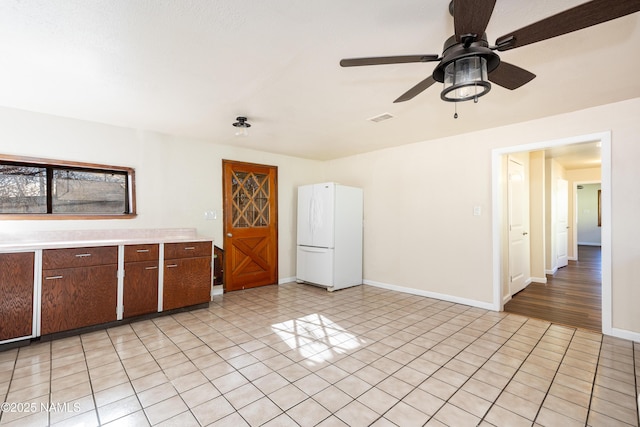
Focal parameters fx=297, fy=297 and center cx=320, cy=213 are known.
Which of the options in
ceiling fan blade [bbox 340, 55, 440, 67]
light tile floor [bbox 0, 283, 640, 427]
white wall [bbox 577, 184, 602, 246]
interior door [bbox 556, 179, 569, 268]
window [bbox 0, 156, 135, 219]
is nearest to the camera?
ceiling fan blade [bbox 340, 55, 440, 67]

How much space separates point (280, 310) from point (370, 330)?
4.01 feet

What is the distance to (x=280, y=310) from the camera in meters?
3.76

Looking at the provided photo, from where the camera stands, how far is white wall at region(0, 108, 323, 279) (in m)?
3.16

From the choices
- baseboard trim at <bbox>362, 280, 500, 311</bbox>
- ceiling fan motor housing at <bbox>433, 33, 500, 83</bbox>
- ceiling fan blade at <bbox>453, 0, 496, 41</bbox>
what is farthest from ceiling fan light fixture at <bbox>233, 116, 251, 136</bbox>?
baseboard trim at <bbox>362, 280, 500, 311</bbox>

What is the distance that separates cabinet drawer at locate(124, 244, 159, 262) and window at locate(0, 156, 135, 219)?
2.14 feet

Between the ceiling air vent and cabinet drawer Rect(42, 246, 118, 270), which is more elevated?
the ceiling air vent

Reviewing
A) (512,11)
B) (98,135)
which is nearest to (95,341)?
(98,135)

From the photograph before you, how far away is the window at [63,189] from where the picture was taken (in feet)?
10.2

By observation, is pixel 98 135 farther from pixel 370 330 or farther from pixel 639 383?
pixel 639 383

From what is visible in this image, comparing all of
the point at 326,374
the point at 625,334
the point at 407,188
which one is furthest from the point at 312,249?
the point at 625,334

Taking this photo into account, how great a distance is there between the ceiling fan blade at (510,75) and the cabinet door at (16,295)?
158 inches

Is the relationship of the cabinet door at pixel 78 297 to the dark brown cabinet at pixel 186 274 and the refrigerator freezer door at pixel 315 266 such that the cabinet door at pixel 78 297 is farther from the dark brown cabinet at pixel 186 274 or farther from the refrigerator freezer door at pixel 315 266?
the refrigerator freezer door at pixel 315 266

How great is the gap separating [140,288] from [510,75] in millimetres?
3880

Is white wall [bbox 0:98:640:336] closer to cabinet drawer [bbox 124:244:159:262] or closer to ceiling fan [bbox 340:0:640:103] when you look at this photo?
cabinet drawer [bbox 124:244:159:262]
